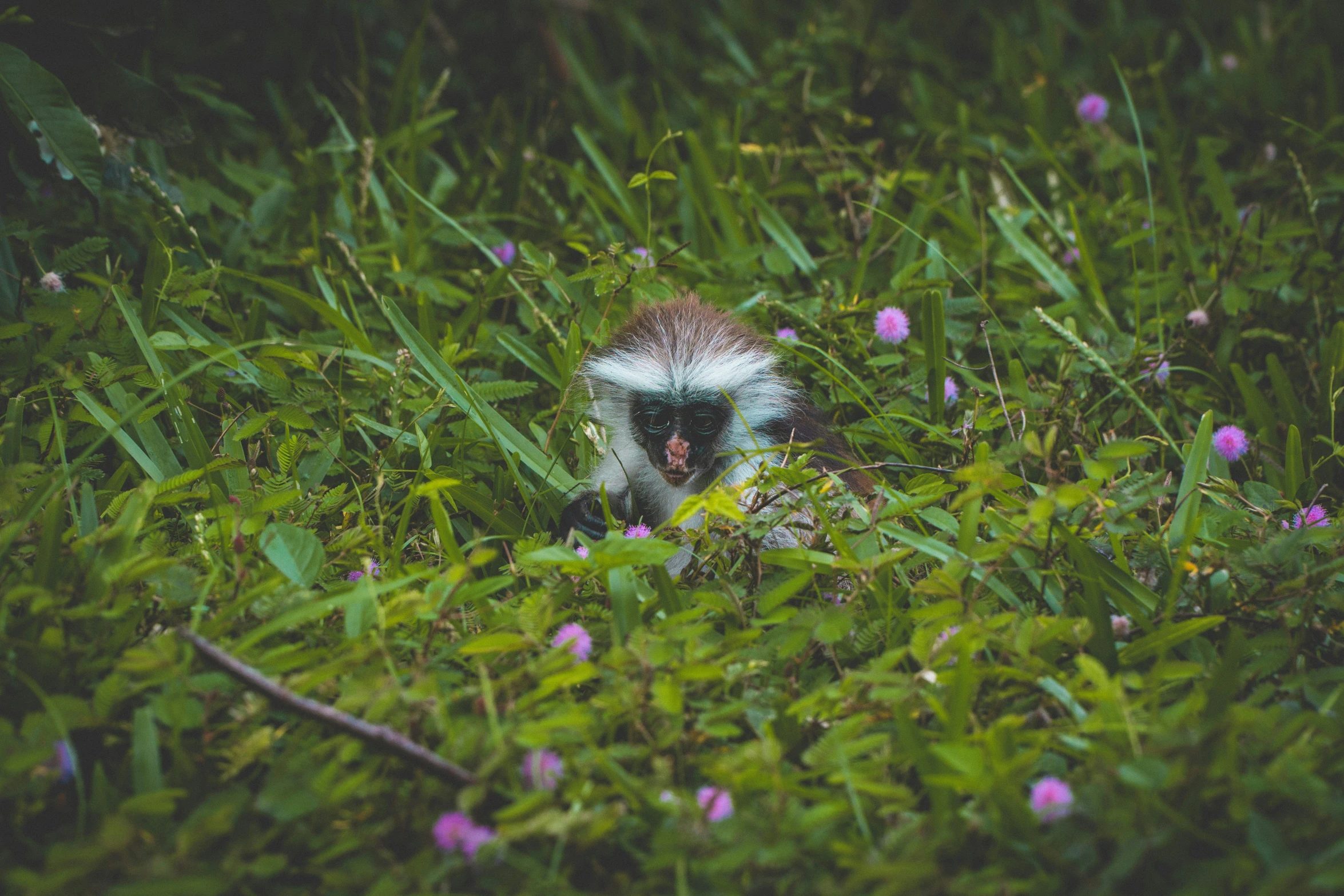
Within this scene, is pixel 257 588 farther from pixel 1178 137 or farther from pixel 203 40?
pixel 1178 137

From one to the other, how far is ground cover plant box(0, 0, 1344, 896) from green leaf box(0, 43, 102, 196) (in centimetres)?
1

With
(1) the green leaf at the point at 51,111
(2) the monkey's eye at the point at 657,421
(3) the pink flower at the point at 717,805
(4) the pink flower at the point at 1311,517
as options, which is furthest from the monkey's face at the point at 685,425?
(1) the green leaf at the point at 51,111

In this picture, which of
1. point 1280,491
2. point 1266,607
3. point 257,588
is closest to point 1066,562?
point 1266,607

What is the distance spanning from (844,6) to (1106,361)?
14.7 feet

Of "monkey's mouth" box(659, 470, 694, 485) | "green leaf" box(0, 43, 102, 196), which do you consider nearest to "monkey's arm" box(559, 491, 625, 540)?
"monkey's mouth" box(659, 470, 694, 485)

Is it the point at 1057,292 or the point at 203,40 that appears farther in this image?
the point at 203,40

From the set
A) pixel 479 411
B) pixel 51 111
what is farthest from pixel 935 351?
pixel 51 111

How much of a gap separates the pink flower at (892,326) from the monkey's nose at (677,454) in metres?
0.93

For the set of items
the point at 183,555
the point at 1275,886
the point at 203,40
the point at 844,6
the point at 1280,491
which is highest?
the point at 203,40

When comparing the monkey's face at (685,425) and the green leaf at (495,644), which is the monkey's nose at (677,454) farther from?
the green leaf at (495,644)

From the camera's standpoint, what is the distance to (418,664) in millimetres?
2162

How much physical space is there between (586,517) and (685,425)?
0.54 metres

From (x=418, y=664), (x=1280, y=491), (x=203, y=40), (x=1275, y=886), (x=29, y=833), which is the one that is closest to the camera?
(x=1275, y=886)

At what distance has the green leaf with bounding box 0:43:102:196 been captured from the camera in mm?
3246
